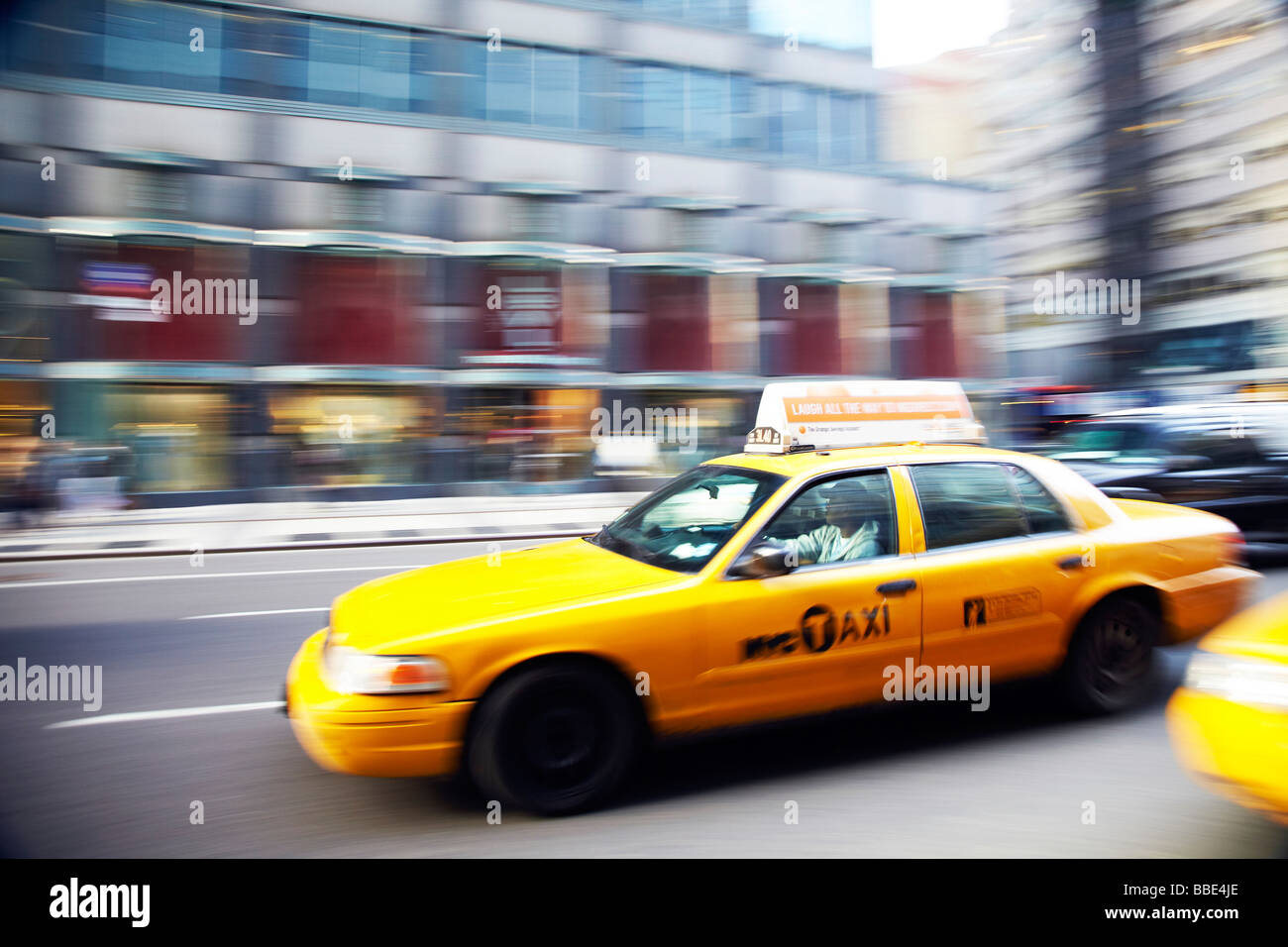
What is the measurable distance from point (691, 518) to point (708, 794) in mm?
1346

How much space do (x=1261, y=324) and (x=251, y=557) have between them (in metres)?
39.4

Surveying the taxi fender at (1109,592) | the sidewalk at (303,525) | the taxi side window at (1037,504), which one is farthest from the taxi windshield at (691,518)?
the sidewalk at (303,525)

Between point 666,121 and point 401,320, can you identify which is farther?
point 666,121

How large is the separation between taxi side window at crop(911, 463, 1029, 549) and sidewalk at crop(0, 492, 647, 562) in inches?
389

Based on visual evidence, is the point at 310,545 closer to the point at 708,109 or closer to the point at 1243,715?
the point at 1243,715

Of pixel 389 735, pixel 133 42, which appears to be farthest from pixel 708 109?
pixel 389 735

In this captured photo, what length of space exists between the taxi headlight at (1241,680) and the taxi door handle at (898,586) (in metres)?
1.13

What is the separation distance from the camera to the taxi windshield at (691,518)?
4.07 meters

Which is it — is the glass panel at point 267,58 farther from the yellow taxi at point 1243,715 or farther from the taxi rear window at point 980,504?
the yellow taxi at point 1243,715
